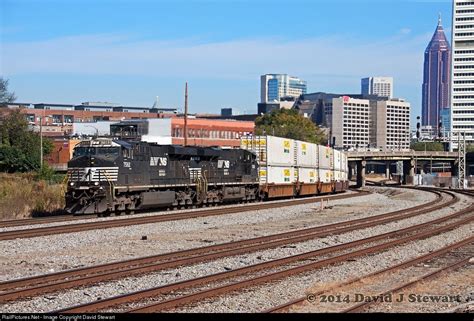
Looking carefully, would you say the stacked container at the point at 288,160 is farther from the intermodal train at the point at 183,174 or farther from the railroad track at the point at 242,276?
the railroad track at the point at 242,276

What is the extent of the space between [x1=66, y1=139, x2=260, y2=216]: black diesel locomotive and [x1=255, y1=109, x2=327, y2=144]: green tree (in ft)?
230

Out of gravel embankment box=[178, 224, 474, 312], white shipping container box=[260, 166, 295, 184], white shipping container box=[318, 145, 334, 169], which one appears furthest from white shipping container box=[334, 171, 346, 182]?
gravel embankment box=[178, 224, 474, 312]

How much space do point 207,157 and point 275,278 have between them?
73.6ft

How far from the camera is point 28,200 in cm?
3161

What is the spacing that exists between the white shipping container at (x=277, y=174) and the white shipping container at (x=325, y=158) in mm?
Answer: 7201

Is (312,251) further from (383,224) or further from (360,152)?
(360,152)

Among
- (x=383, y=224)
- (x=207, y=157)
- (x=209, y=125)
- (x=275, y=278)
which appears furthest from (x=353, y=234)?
(x=209, y=125)

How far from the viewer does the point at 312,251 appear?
16.7 m

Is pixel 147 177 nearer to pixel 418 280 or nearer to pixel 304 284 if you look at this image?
pixel 304 284

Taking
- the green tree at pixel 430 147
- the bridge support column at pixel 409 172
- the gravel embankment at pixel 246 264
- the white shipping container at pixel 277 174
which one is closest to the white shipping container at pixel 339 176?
the white shipping container at pixel 277 174

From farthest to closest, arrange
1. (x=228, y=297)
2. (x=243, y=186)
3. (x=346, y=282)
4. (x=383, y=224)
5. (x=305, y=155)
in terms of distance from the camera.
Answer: (x=305, y=155) → (x=243, y=186) → (x=383, y=224) → (x=346, y=282) → (x=228, y=297)

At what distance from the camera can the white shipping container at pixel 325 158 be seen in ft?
165

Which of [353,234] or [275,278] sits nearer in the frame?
[275,278]

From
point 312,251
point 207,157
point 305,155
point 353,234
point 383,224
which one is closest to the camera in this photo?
point 312,251
